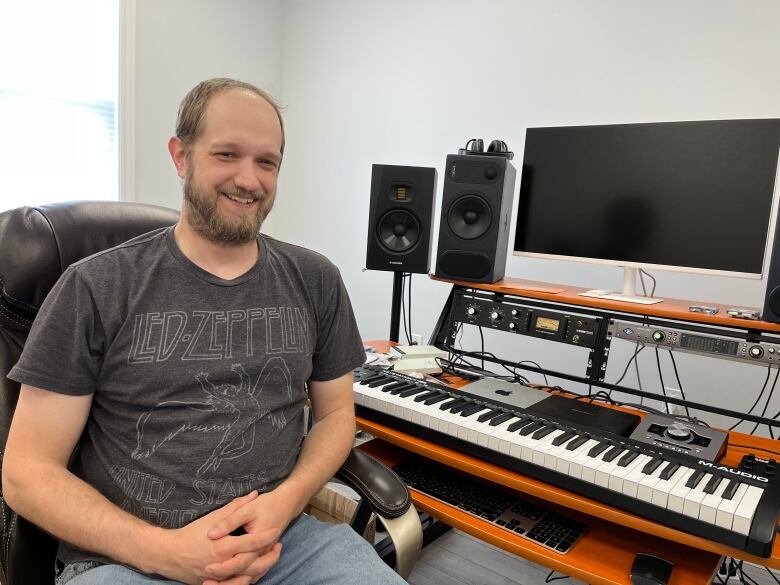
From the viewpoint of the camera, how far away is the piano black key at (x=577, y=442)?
1.15 m

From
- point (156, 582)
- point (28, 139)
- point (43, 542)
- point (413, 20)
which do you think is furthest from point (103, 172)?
point (156, 582)

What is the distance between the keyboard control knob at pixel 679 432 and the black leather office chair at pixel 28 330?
64cm

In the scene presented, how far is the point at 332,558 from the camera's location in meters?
1.03

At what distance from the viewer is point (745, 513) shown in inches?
36.2

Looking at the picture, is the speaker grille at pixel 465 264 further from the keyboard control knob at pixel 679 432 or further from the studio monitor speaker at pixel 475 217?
the keyboard control knob at pixel 679 432

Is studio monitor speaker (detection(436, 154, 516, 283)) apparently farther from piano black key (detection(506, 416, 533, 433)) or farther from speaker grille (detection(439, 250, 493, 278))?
piano black key (detection(506, 416, 533, 433))

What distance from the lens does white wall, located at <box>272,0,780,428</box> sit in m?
2.01

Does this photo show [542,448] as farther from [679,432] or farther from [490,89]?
[490,89]

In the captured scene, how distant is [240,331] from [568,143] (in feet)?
3.76

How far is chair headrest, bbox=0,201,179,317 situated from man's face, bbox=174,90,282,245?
21 cm

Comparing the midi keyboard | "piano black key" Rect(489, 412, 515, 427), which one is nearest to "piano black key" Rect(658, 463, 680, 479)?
the midi keyboard

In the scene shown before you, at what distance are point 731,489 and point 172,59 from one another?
124 inches

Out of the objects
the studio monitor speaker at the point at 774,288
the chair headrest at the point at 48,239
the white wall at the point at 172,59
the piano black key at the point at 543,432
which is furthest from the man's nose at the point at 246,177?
the white wall at the point at 172,59

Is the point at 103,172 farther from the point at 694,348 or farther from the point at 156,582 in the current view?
the point at 694,348
